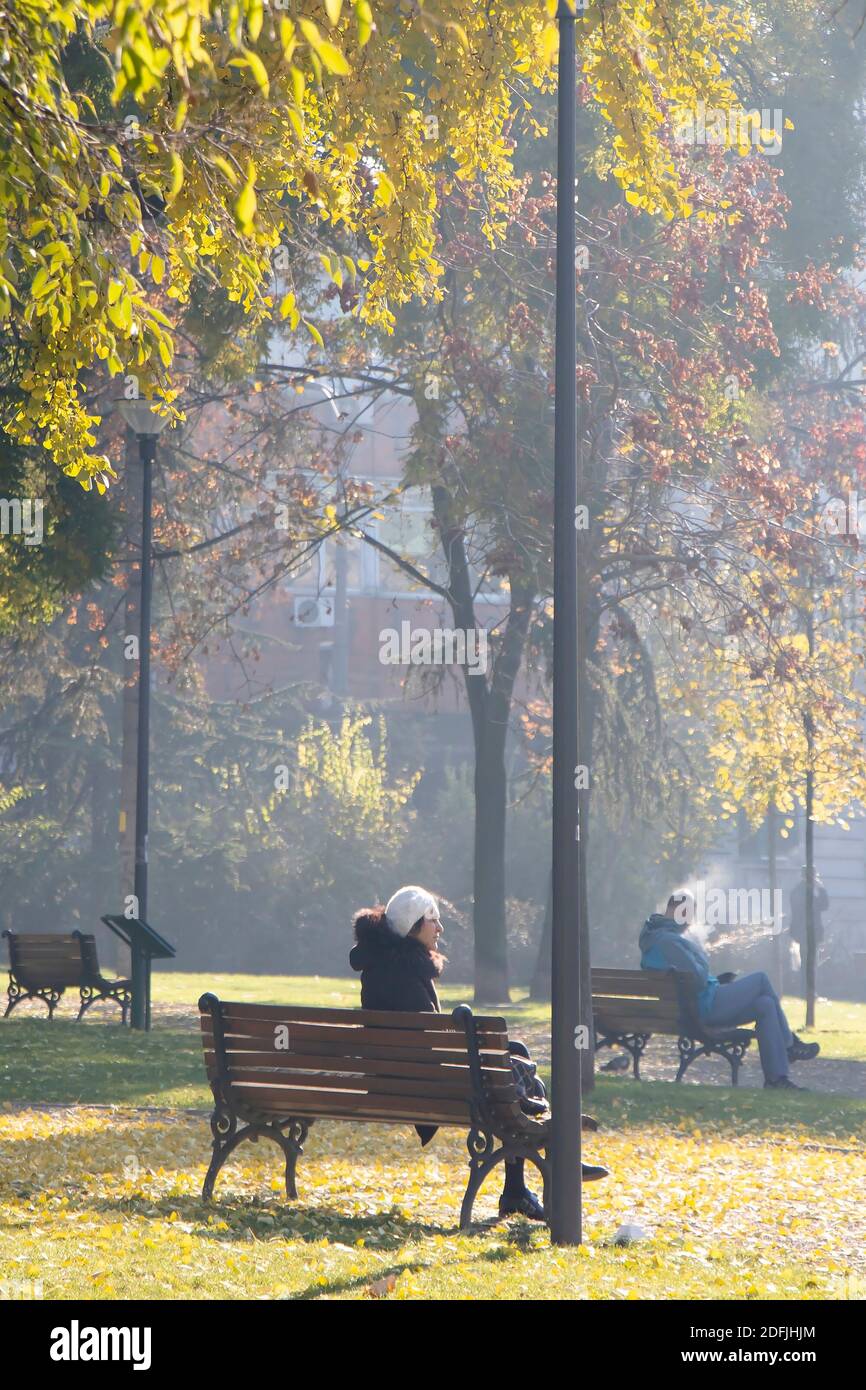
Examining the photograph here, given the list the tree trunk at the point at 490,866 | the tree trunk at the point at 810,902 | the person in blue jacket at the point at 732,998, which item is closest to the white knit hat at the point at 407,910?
the person in blue jacket at the point at 732,998

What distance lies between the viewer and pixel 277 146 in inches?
309

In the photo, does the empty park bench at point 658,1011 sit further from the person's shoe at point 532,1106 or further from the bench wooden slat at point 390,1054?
the bench wooden slat at point 390,1054

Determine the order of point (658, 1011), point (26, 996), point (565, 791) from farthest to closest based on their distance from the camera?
point (26, 996)
point (658, 1011)
point (565, 791)

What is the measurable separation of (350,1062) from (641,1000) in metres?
6.64

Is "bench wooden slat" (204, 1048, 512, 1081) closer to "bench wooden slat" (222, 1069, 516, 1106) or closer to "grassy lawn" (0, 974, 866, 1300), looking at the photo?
"bench wooden slat" (222, 1069, 516, 1106)

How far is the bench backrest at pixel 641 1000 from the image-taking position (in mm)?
14266

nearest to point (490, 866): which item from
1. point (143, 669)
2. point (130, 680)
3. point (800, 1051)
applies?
point (130, 680)

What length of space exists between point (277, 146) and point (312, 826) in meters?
30.6

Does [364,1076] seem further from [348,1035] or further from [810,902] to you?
[810,902]

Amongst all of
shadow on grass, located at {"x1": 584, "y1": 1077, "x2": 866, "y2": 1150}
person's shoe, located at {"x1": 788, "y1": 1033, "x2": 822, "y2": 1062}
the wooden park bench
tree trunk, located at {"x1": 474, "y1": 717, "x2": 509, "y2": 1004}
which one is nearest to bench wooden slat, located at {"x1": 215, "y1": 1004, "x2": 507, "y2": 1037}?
shadow on grass, located at {"x1": 584, "y1": 1077, "x2": 866, "y2": 1150}

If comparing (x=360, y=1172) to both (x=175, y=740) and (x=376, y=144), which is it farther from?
(x=175, y=740)

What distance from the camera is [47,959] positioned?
17.8 meters

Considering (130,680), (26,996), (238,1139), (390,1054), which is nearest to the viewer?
(390,1054)
